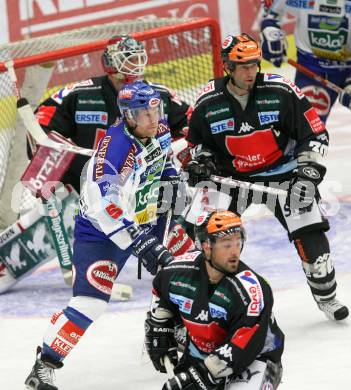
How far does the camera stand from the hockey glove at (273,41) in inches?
290

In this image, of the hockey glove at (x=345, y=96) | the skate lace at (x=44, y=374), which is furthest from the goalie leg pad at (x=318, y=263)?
the hockey glove at (x=345, y=96)

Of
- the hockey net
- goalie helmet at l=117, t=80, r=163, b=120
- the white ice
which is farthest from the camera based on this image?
the hockey net

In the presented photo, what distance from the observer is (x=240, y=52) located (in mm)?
5449

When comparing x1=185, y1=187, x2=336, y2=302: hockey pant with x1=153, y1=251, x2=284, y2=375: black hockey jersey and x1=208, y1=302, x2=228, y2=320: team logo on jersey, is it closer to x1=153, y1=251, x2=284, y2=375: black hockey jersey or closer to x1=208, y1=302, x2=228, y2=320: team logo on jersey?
x1=153, y1=251, x2=284, y2=375: black hockey jersey

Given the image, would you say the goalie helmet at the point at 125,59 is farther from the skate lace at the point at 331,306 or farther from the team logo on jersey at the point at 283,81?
the skate lace at the point at 331,306

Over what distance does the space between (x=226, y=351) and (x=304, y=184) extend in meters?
1.39

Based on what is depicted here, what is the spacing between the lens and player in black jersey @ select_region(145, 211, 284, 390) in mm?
4184

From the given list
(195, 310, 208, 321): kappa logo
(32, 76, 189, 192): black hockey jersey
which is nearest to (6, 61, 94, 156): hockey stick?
(32, 76, 189, 192): black hockey jersey

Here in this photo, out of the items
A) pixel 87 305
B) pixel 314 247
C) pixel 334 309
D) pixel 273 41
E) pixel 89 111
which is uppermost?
pixel 89 111

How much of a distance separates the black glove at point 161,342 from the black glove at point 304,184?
1.13 metres

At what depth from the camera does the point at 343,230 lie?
699 centimetres

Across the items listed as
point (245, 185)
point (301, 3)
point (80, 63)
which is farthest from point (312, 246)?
point (301, 3)

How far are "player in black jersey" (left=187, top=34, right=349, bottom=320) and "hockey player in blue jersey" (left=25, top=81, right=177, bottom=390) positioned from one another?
0.55 meters

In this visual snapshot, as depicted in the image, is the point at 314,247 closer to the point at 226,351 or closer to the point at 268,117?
the point at 268,117
